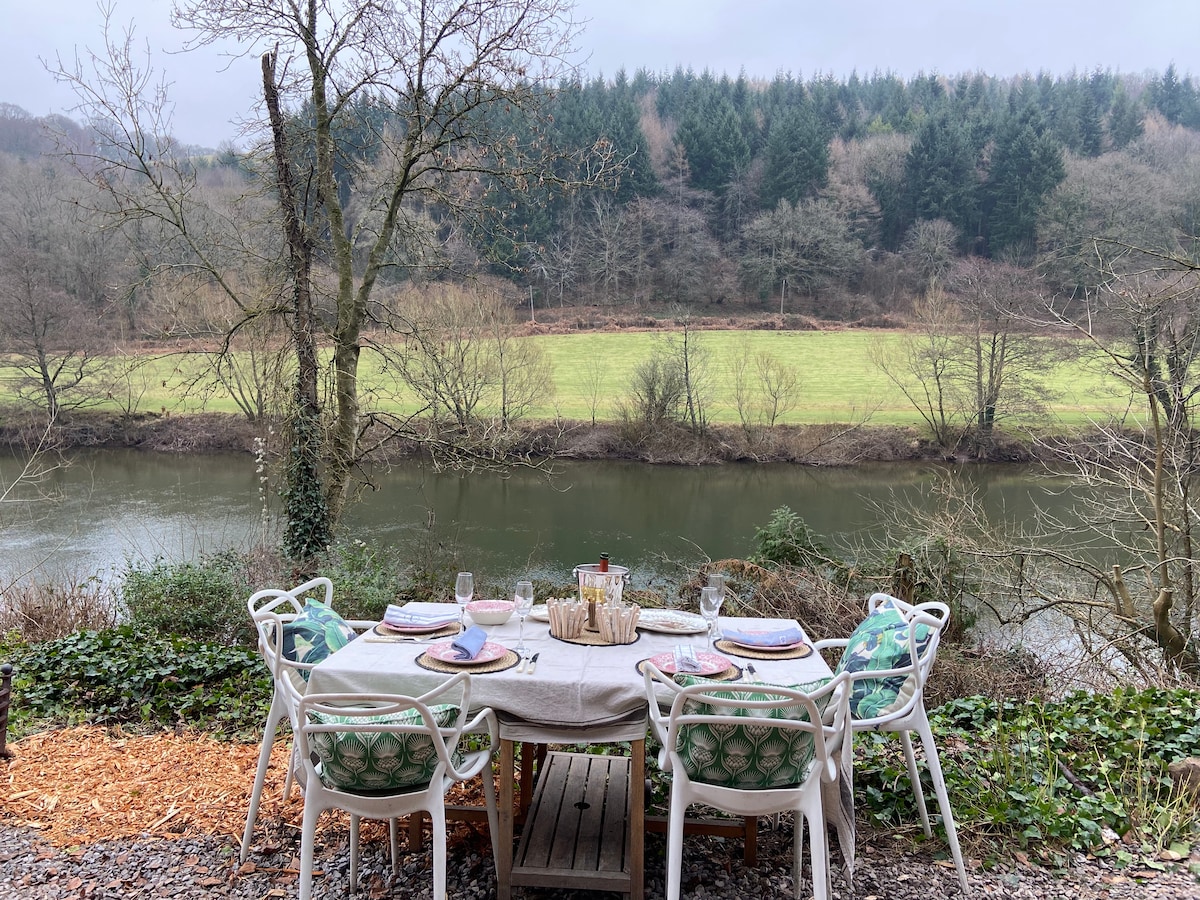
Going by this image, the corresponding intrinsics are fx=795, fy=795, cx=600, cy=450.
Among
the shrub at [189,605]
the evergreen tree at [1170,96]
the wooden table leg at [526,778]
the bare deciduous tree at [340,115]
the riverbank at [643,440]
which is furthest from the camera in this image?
the evergreen tree at [1170,96]

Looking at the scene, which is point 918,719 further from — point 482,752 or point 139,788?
point 139,788

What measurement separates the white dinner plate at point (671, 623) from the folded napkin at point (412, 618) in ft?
2.43

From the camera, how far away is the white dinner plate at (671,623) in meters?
2.96

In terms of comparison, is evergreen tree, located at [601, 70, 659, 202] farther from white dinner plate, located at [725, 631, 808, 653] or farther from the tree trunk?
white dinner plate, located at [725, 631, 808, 653]

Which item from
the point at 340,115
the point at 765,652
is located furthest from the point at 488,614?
the point at 340,115

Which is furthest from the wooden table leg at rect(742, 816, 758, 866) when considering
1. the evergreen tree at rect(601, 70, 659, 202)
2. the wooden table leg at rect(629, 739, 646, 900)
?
the evergreen tree at rect(601, 70, 659, 202)

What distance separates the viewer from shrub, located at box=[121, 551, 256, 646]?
6727mm

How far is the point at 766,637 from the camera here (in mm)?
2836

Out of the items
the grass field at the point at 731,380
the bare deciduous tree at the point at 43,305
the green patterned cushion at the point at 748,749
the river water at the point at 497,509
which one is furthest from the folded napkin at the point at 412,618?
the bare deciduous tree at the point at 43,305

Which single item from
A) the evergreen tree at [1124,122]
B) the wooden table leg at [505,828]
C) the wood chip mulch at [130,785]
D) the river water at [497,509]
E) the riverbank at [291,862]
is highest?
the evergreen tree at [1124,122]

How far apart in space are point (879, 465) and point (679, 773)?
2002 cm

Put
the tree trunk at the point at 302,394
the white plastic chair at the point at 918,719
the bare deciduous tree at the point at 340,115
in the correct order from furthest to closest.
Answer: the tree trunk at the point at 302,394 < the bare deciduous tree at the point at 340,115 < the white plastic chair at the point at 918,719

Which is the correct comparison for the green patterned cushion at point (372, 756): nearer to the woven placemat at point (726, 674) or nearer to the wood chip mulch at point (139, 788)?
the woven placemat at point (726, 674)

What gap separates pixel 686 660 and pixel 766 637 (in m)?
0.45
